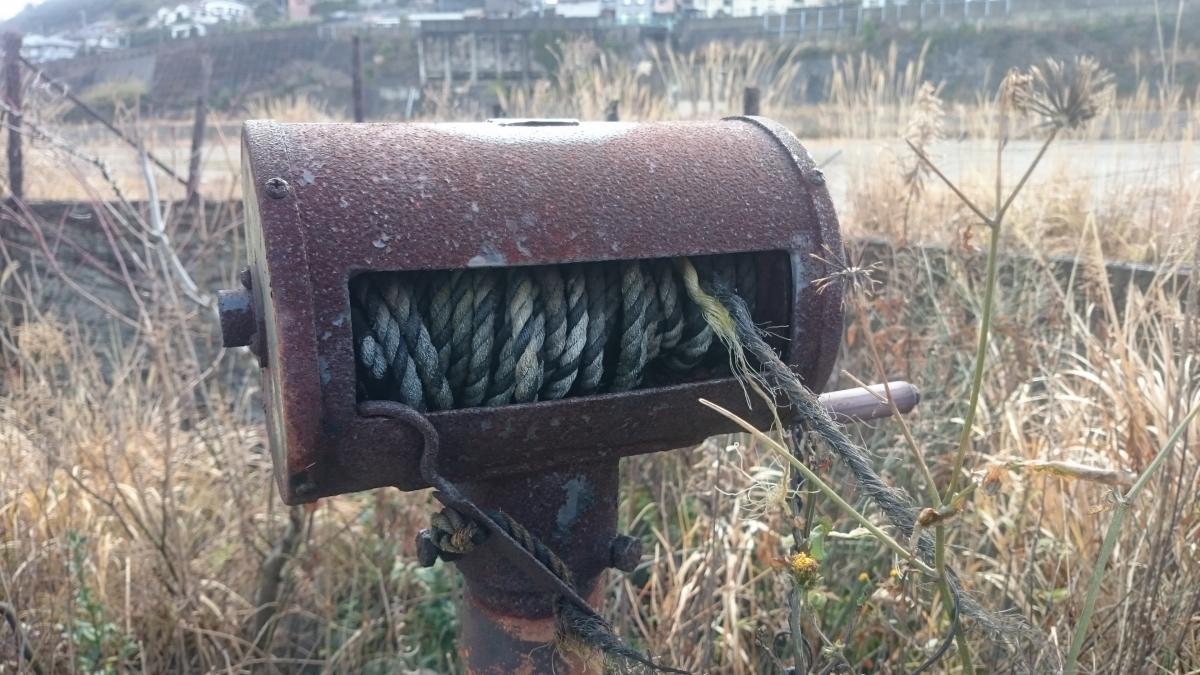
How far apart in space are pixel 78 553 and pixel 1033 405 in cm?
264

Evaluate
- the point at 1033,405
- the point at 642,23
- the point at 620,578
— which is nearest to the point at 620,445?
the point at 620,578

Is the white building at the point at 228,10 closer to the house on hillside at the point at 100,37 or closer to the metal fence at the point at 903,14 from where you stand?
the house on hillside at the point at 100,37

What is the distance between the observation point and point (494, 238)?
2.97 feet

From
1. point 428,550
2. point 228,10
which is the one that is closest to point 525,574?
point 428,550

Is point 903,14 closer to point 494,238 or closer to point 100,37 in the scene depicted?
point 494,238

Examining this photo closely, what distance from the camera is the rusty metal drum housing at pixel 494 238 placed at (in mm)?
849

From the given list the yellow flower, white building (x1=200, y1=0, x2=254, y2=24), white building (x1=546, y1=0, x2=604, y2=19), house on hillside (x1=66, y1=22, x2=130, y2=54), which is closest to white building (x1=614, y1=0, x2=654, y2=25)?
white building (x1=546, y1=0, x2=604, y2=19)

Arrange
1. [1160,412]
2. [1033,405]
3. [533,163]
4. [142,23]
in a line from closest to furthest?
[533,163] < [1160,412] < [1033,405] < [142,23]

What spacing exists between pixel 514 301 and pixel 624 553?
0.38m

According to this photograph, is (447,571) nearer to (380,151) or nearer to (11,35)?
(380,151)

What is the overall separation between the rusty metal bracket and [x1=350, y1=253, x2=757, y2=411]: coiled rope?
0.10 feet

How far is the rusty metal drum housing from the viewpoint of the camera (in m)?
0.85

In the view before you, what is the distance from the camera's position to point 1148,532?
1.71m

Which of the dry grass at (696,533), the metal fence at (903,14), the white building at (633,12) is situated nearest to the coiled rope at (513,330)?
the dry grass at (696,533)
